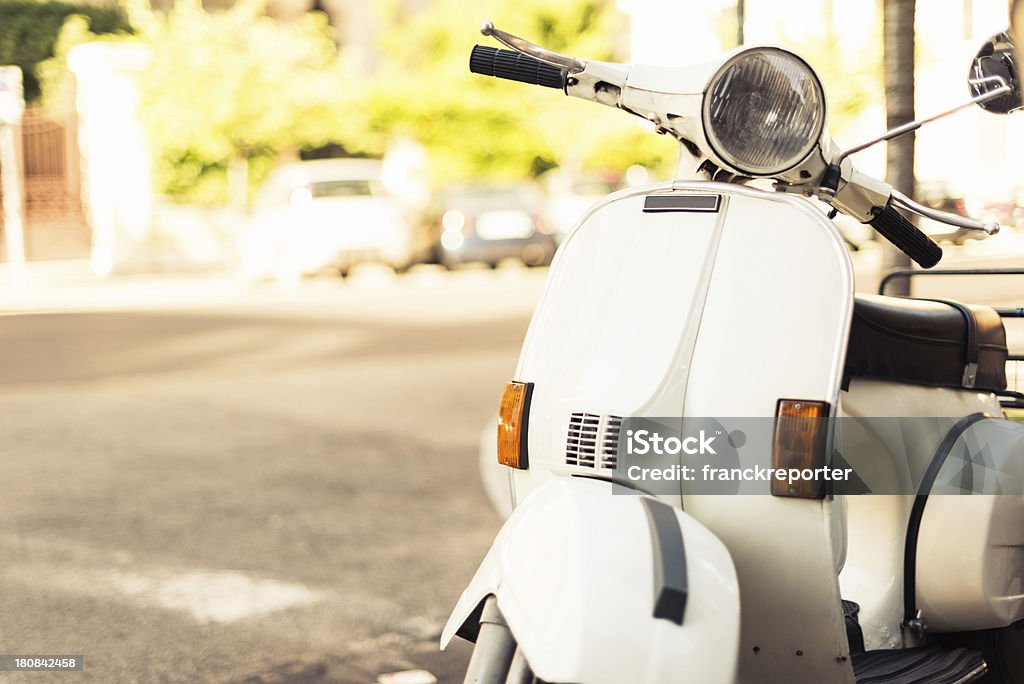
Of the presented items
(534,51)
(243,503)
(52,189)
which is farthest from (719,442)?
(52,189)

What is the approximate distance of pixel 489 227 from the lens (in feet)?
69.1

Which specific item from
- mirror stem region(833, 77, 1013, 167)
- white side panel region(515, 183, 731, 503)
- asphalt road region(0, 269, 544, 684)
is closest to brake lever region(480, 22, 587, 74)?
white side panel region(515, 183, 731, 503)

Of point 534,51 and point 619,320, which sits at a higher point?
point 534,51

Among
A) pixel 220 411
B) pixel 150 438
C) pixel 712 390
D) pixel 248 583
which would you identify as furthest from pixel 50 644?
pixel 220 411

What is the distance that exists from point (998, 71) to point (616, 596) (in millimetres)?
1736

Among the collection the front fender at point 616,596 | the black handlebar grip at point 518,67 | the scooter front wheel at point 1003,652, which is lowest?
the scooter front wheel at point 1003,652

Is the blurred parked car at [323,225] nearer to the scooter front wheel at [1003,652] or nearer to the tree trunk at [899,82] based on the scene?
the tree trunk at [899,82]

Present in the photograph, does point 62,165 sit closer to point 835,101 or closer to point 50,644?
point 835,101

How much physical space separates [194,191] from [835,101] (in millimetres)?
14767

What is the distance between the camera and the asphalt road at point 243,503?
3.91 meters

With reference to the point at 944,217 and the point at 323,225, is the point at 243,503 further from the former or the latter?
the point at 323,225

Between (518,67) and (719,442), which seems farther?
(518,67)

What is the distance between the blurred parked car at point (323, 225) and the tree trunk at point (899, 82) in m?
15.1

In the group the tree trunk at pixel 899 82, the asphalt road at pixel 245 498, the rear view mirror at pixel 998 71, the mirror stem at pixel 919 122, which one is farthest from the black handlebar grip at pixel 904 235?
the tree trunk at pixel 899 82
